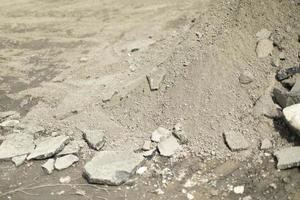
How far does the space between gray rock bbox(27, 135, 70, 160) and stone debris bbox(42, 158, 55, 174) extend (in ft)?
0.30

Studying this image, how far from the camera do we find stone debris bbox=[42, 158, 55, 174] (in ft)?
16.9

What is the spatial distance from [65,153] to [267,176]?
86.0 inches

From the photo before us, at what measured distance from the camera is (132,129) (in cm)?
549

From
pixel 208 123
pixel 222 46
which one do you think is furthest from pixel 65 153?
pixel 222 46

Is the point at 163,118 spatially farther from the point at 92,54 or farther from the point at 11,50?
the point at 11,50

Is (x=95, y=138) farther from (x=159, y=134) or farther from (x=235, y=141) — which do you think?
(x=235, y=141)

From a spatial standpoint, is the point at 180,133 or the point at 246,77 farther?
the point at 246,77

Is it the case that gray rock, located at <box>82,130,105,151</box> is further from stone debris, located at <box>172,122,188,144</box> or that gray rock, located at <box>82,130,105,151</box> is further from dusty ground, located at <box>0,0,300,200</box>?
stone debris, located at <box>172,122,188,144</box>

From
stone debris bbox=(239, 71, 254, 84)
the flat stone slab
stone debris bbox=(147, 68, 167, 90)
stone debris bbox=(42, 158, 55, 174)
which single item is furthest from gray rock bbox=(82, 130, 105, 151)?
stone debris bbox=(239, 71, 254, 84)

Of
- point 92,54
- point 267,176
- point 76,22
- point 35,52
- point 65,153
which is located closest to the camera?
point 267,176

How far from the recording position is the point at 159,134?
5223mm

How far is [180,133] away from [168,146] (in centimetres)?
19

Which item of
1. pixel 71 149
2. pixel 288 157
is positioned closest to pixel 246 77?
pixel 288 157

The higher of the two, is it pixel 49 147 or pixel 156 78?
pixel 156 78
